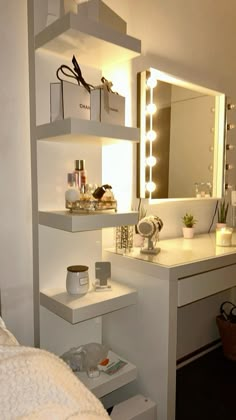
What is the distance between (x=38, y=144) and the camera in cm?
129

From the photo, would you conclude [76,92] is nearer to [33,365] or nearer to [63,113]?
→ [63,113]

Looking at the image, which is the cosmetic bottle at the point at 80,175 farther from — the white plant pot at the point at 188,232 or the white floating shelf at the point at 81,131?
the white plant pot at the point at 188,232

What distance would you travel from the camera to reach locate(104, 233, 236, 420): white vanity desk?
1.23 m

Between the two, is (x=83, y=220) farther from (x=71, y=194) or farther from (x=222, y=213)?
(x=222, y=213)

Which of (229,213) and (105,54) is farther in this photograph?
(229,213)

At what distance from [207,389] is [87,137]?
1454 mm

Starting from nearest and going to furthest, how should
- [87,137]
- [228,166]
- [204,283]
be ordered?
[87,137], [204,283], [228,166]

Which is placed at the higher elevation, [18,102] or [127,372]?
[18,102]

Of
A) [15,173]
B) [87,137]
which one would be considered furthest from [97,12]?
[15,173]

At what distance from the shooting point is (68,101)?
3.94 feet

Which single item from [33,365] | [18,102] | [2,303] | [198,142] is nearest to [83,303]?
[2,303]

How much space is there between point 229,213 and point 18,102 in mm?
1648

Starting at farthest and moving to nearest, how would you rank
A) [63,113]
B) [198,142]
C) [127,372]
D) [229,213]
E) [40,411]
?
[229,213] < [198,142] < [127,372] < [63,113] < [40,411]

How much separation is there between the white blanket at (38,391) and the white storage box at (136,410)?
2.06ft
